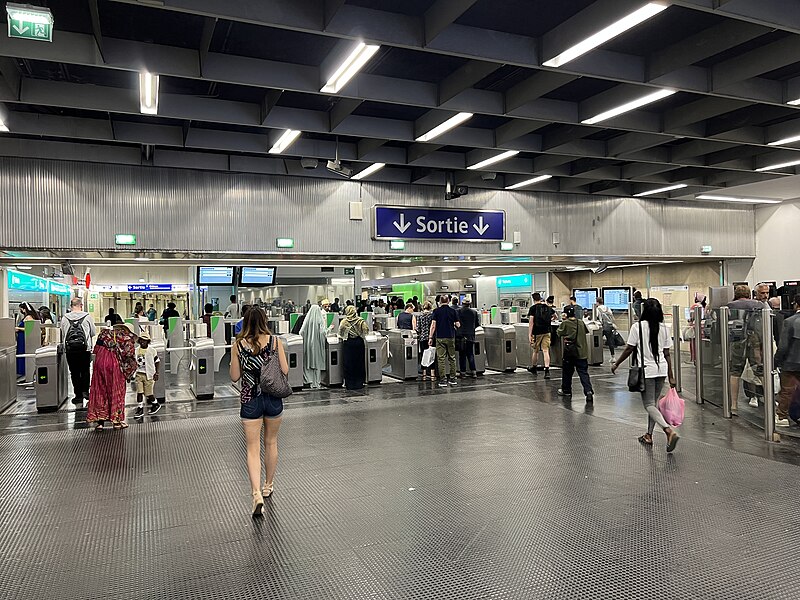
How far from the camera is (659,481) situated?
5.06m

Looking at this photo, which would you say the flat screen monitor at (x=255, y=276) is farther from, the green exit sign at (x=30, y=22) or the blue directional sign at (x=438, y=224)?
the green exit sign at (x=30, y=22)

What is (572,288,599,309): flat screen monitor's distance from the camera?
768 inches

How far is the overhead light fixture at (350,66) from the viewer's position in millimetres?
5816

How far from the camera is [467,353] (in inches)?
473

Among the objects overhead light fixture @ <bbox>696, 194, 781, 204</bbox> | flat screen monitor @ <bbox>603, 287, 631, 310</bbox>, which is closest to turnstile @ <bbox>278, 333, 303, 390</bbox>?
overhead light fixture @ <bbox>696, 194, 781, 204</bbox>

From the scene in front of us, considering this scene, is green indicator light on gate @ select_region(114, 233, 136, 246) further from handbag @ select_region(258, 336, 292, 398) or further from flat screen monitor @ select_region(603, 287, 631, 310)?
flat screen monitor @ select_region(603, 287, 631, 310)

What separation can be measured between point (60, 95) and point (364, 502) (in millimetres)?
6039

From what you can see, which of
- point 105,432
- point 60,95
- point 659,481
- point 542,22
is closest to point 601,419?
point 659,481

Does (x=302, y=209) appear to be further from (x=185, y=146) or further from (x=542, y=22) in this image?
(x=542, y=22)

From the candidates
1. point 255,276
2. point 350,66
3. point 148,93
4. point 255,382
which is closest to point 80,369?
point 148,93

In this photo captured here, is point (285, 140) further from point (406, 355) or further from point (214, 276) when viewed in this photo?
point (214, 276)

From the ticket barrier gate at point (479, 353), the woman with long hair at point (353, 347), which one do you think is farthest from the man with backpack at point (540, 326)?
the woman with long hair at point (353, 347)

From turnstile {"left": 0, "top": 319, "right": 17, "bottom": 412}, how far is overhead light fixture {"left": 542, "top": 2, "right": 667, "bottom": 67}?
→ 9.04 m

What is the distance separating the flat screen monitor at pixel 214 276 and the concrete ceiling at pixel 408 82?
6052 millimetres
